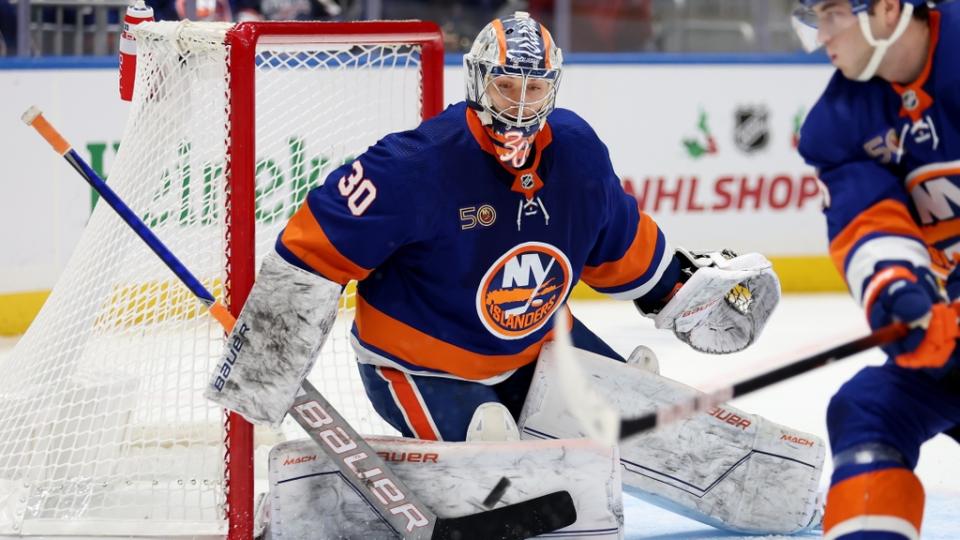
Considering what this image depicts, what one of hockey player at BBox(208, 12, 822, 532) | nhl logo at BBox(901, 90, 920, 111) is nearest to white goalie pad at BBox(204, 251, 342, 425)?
hockey player at BBox(208, 12, 822, 532)

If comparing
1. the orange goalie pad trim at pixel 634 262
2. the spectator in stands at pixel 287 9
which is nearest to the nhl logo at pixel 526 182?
the orange goalie pad trim at pixel 634 262

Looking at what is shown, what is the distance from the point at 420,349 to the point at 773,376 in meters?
0.91

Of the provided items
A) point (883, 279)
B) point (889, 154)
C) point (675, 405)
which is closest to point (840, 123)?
point (889, 154)

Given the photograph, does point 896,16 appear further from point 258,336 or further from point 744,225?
point 744,225

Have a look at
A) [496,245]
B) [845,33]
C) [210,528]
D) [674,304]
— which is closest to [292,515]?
[210,528]

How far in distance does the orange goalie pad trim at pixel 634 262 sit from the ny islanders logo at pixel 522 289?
0.59 ft

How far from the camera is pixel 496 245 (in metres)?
2.68

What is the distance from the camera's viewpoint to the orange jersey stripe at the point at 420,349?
2.74 metres

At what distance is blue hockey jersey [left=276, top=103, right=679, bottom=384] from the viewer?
2.55 m

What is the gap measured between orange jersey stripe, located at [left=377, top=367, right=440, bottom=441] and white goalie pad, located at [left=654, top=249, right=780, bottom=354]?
0.55 m

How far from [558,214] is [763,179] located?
10.7ft

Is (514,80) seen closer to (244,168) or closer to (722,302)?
(244,168)

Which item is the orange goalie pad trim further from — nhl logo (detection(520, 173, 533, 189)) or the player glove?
the player glove

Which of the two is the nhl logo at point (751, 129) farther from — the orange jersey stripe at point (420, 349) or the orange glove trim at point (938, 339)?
the orange glove trim at point (938, 339)
